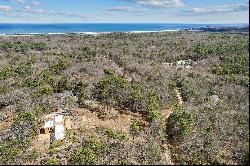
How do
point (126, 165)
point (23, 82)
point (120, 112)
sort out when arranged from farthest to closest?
point (23, 82) → point (120, 112) → point (126, 165)

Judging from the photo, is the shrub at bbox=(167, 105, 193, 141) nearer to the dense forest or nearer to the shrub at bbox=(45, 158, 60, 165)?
the dense forest

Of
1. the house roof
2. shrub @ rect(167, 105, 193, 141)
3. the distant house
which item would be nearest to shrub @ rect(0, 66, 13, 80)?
the distant house

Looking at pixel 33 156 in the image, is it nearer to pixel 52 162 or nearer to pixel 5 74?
pixel 52 162

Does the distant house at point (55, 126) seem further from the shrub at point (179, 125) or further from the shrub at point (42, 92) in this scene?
the shrub at point (179, 125)

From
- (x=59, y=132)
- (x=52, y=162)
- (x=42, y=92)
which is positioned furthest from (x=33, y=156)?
(x=42, y=92)

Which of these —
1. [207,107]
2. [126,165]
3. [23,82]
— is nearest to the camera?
[126,165]

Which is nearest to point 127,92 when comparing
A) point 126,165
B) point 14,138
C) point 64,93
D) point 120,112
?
point 120,112

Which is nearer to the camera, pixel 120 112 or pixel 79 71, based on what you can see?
pixel 120 112

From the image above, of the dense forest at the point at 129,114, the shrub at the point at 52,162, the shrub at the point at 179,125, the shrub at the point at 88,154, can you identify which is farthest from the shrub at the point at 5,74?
the shrub at the point at 52,162

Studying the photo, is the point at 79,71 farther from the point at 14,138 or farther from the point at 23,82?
the point at 14,138
